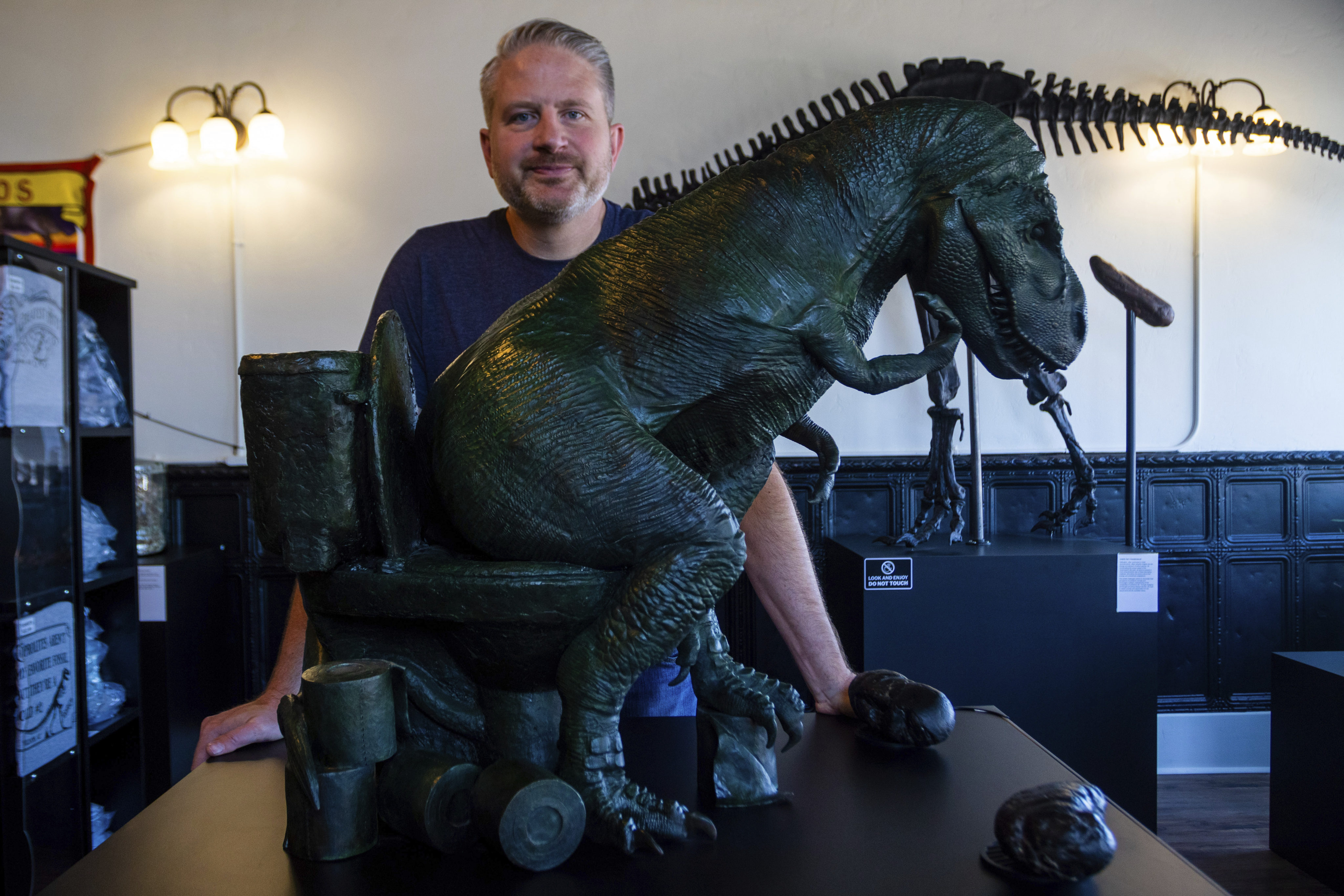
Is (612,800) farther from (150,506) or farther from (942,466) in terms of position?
(150,506)

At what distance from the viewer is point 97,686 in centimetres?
254

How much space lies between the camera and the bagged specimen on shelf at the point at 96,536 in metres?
2.46

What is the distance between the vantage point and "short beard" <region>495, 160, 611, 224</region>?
118 cm

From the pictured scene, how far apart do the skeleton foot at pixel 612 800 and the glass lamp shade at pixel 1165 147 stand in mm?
3539

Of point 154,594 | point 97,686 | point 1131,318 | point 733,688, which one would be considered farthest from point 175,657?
point 1131,318

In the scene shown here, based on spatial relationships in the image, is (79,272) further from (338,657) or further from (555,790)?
(555,790)

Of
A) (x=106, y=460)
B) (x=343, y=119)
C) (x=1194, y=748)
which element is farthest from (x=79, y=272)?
(x=1194, y=748)

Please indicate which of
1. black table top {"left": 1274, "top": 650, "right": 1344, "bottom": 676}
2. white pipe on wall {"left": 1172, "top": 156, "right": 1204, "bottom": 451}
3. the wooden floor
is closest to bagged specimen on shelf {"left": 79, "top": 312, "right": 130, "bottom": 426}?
the wooden floor

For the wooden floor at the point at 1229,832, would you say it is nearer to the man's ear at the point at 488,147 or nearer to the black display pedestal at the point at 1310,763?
the black display pedestal at the point at 1310,763

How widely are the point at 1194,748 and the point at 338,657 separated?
363 cm

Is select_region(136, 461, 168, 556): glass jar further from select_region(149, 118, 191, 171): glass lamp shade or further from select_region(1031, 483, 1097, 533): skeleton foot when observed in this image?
select_region(1031, 483, 1097, 533): skeleton foot

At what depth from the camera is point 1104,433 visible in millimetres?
3404

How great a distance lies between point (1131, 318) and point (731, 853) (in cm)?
264

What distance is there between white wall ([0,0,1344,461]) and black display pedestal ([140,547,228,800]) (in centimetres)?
52
